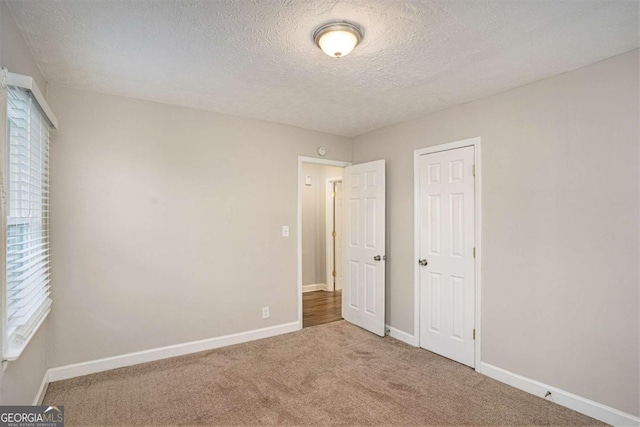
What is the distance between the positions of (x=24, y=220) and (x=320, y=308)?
3.73m

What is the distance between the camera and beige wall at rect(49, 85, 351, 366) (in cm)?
279

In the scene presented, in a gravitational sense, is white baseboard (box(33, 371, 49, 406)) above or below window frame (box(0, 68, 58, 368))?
below

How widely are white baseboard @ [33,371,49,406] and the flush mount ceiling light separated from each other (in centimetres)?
309

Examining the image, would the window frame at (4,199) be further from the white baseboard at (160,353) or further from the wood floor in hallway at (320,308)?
the wood floor in hallway at (320,308)

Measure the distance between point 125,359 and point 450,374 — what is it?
2981 millimetres

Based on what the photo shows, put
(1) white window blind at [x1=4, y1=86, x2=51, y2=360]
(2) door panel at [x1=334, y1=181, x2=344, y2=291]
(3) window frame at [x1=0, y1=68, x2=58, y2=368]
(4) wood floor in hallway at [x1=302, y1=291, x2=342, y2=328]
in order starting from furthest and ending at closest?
(2) door panel at [x1=334, y1=181, x2=344, y2=291], (4) wood floor in hallway at [x1=302, y1=291, x2=342, y2=328], (1) white window blind at [x1=4, y1=86, x2=51, y2=360], (3) window frame at [x1=0, y1=68, x2=58, y2=368]

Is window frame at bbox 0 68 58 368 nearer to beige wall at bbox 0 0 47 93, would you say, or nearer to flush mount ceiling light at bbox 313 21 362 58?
beige wall at bbox 0 0 47 93

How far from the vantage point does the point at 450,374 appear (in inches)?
113

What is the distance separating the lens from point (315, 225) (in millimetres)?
6090

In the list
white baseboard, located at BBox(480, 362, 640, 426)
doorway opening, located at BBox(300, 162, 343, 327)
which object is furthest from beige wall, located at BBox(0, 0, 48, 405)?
doorway opening, located at BBox(300, 162, 343, 327)

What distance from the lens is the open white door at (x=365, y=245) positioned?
3873 millimetres

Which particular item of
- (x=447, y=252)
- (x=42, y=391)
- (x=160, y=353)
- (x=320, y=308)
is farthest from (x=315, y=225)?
(x=42, y=391)

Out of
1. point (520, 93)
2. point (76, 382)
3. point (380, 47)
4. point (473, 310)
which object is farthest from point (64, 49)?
point (473, 310)

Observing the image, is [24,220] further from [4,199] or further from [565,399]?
[565,399]
